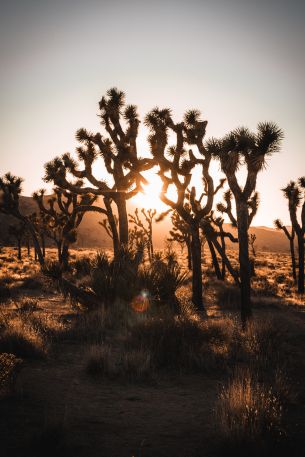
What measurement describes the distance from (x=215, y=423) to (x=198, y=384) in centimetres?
147

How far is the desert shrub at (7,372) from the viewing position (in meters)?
4.19

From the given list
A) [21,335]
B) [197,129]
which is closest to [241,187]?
[197,129]

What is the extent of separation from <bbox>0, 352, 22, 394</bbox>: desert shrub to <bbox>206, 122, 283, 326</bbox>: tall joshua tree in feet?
21.0

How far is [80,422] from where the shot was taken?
3766 mm

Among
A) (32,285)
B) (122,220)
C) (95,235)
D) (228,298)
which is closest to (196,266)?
(228,298)

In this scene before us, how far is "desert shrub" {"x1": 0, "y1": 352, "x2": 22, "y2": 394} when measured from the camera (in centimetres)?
419

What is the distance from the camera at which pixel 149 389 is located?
4949 mm

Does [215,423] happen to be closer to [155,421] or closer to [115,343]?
[155,421]

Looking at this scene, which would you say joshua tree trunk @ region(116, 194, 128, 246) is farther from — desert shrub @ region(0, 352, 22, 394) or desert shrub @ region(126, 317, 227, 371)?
desert shrub @ region(0, 352, 22, 394)

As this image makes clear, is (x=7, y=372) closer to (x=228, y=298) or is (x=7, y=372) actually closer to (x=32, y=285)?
(x=228, y=298)

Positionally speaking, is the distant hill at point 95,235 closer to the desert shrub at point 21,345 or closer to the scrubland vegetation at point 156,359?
the scrubland vegetation at point 156,359

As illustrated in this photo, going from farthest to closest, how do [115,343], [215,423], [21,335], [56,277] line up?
[56,277] < [115,343] < [21,335] < [215,423]

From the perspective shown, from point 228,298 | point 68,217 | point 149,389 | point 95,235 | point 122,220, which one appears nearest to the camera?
point 149,389

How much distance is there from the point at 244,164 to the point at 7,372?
307 inches
